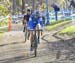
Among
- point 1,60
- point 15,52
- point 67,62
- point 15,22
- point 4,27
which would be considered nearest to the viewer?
point 67,62

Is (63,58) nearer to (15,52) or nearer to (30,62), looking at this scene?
(30,62)

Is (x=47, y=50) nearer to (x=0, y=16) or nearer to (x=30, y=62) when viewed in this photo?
(x=30, y=62)

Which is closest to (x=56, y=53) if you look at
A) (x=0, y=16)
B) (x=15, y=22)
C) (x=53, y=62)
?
(x=53, y=62)

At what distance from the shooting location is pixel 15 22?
34.8m

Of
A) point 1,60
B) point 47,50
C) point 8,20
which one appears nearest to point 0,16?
point 8,20

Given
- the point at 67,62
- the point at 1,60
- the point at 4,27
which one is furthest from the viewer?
the point at 4,27

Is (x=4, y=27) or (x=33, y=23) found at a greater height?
(x=33, y=23)

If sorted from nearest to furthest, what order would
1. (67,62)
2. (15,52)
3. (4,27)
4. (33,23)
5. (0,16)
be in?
(67,62) < (33,23) < (15,52) < (4,27) < (0,16)

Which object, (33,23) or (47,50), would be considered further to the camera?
(47,50)

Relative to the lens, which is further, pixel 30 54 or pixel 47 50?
pixel 47 50

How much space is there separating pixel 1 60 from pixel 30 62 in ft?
3.83

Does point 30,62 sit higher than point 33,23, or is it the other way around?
point 33,23

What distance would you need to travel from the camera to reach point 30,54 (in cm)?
1266

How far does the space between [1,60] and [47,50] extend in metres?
2.96
